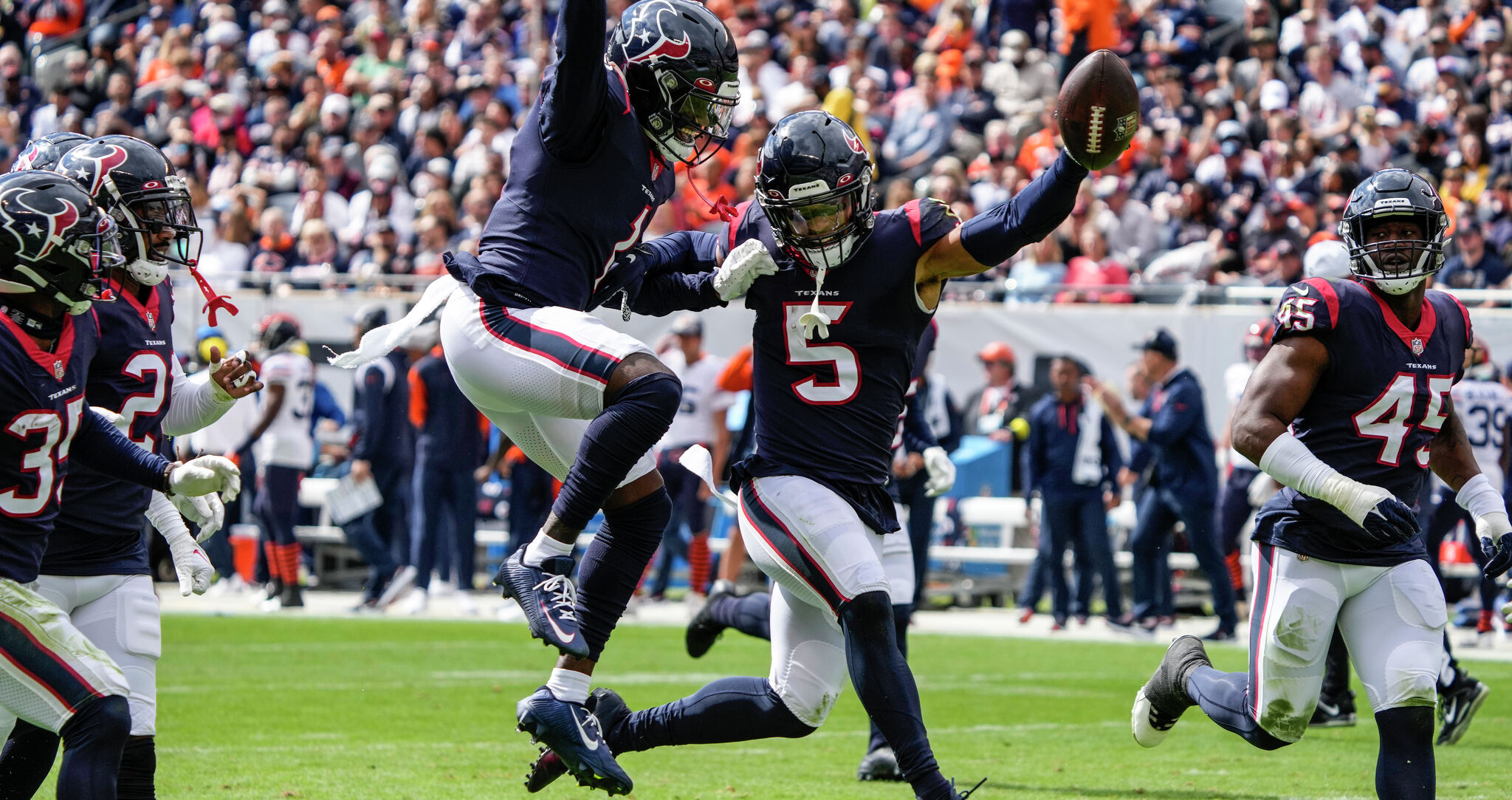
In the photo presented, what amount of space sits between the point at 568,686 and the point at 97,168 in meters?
1.93

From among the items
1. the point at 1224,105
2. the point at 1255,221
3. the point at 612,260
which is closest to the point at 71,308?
the point at 612,260

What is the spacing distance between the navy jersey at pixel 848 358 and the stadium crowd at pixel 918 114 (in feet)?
26.1

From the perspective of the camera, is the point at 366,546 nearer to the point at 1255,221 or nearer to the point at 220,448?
the point at 220,448

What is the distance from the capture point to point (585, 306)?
16.6 ft

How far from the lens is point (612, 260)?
198 inches

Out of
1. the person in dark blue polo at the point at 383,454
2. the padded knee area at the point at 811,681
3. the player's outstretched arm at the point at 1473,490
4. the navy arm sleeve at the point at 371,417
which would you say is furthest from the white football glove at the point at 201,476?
the navy arm sleeve at the point at 371,417

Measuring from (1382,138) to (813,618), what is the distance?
10660 mm

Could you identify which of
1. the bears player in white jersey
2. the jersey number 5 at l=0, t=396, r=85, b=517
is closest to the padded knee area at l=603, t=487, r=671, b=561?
the jersey number 5 at l=0, t=396, r=85, b=517

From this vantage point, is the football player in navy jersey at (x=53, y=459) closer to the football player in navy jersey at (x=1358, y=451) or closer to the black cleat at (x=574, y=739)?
the black cleat at (x=574, y=739)

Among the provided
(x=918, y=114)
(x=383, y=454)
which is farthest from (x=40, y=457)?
(x=918, y=114)

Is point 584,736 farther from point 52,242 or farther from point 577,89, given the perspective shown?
point 52,242

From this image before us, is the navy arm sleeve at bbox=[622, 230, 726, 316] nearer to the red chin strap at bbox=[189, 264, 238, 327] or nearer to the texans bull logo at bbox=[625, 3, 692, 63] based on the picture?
the texans bull logo at bbox=[625, 3, 692, 63]

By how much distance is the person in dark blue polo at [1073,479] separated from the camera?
38.6 feet

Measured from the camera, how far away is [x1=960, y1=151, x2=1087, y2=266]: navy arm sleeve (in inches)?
181
